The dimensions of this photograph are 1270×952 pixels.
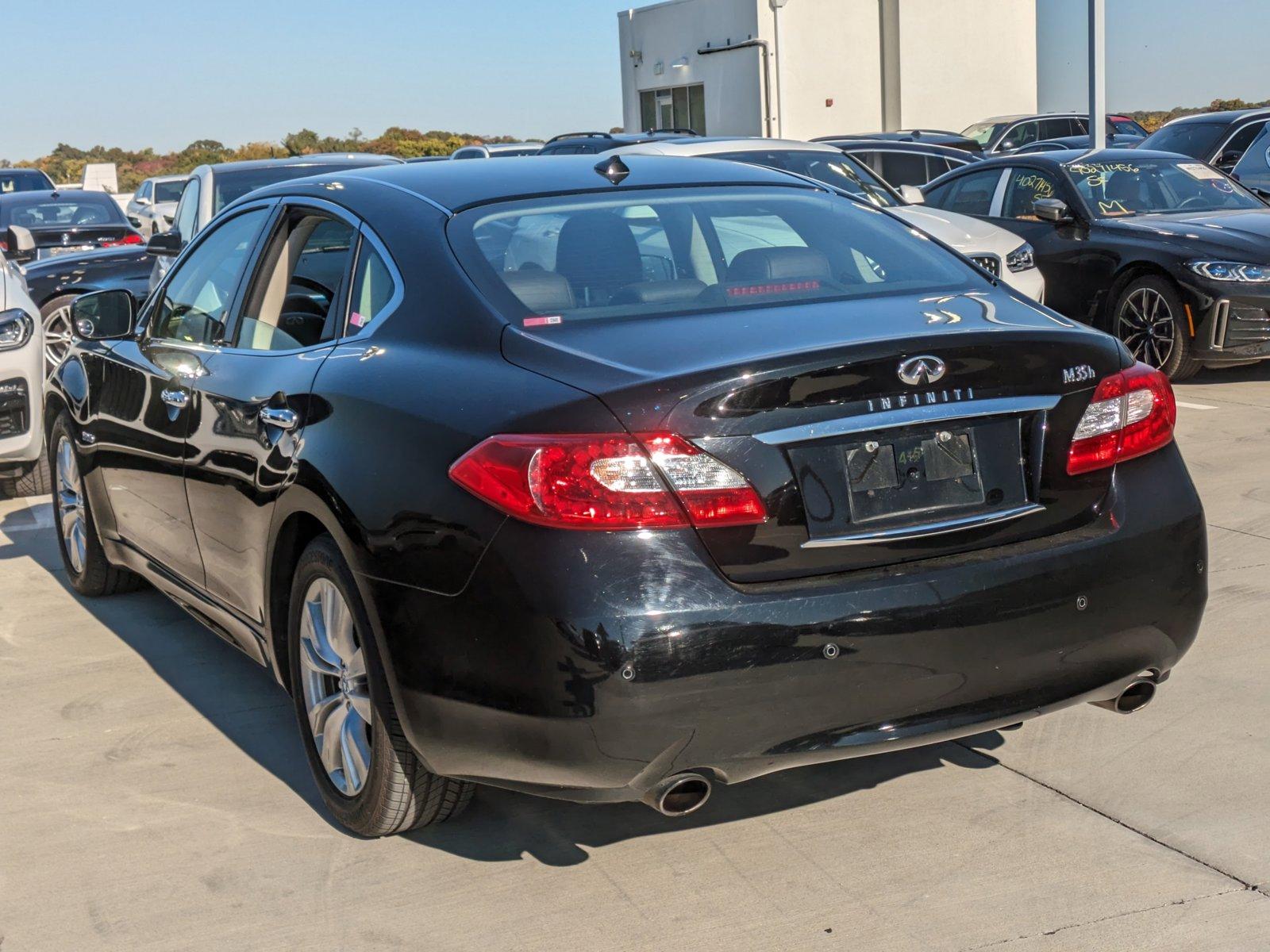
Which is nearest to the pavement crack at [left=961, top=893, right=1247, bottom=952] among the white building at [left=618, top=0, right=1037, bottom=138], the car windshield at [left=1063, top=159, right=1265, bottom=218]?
the car windshield at [left=1063, top=159, right=1265, bottom=218]

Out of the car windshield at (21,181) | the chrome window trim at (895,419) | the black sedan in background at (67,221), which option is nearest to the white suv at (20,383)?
the chrome window trim at (895,419)

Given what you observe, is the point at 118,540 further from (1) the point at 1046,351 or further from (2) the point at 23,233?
(2) the point at 23,233

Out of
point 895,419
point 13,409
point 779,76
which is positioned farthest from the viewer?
point 779,76

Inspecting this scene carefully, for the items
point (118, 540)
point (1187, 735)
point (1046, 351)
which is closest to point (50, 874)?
point (118, 540)

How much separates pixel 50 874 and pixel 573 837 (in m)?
1.21

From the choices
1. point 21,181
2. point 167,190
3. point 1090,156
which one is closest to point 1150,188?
point 1090,156

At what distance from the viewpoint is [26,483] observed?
833 centimetres

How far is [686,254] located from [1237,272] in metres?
6.61

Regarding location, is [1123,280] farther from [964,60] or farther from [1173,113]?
[1173,113]

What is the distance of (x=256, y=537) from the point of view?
3979 mm

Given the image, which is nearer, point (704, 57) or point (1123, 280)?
point (1123, 280)

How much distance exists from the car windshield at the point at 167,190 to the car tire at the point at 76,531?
74.4 feet

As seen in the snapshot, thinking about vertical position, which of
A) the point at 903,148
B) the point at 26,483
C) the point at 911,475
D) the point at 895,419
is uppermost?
the point at 903,148

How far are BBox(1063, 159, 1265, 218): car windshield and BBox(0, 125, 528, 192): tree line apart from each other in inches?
1570
